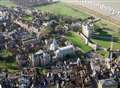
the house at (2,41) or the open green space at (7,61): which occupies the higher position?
the house at (2,41)

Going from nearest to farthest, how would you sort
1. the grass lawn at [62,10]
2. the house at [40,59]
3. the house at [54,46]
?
1. the house at [40,59]
2. the house at [54,46]
3. the grass lawn at [62,10]

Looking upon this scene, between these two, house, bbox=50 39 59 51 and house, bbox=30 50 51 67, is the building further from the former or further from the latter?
house, bbox=30 50 51 67

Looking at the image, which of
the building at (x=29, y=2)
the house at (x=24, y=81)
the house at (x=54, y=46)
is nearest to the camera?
the house at (x=24, y=81)

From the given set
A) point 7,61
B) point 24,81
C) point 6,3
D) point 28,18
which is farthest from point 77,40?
point 6,3

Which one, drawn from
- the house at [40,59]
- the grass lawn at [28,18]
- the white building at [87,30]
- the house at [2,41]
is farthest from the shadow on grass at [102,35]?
the house at [2,41]

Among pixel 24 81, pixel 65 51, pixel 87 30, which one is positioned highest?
pixel 87 30

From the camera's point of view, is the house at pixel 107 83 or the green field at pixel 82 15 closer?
the house at pixel 107 83

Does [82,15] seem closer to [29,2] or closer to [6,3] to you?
[29,2]

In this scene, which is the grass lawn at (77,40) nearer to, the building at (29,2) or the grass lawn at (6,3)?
the building at (29,2)
